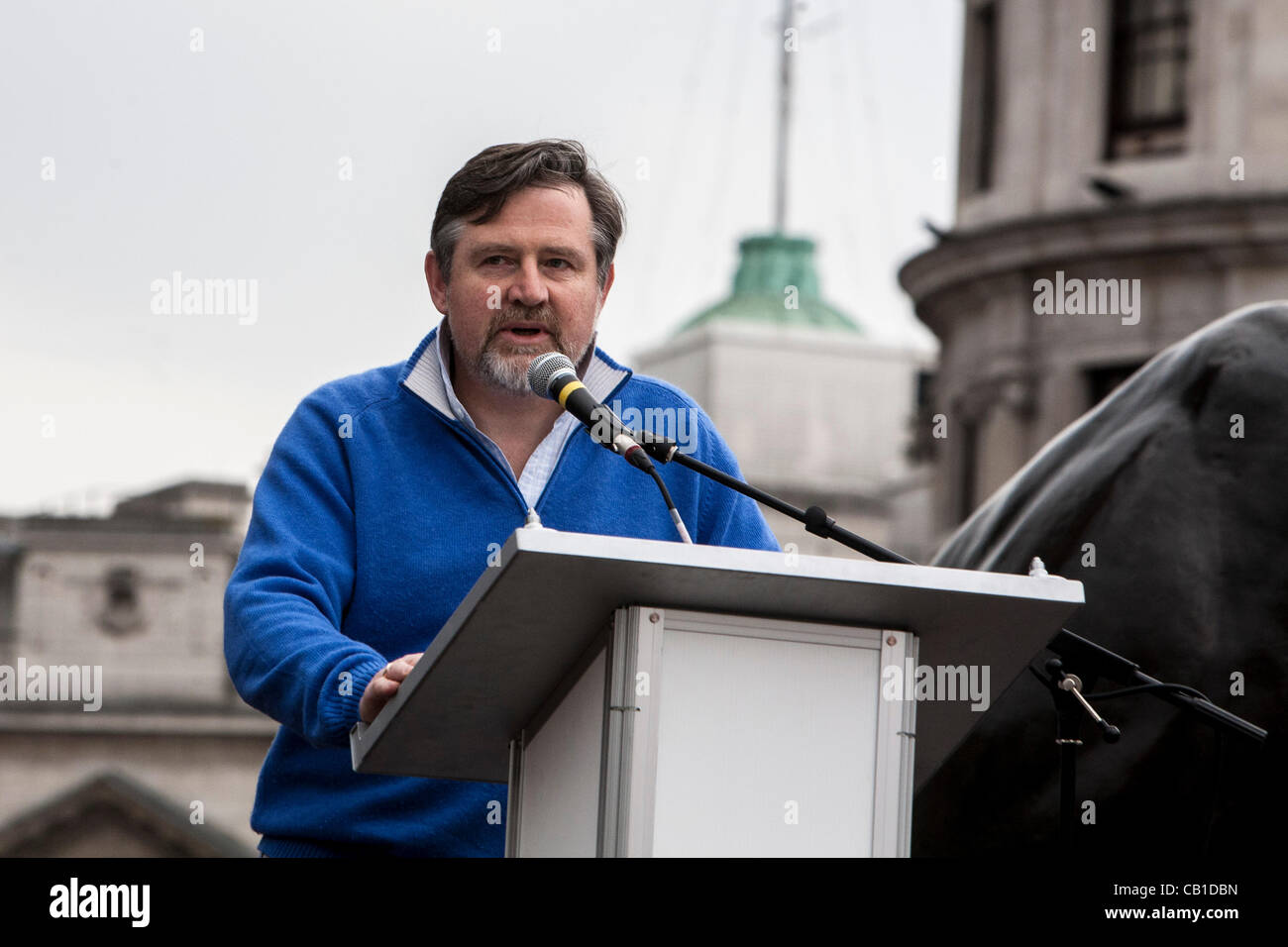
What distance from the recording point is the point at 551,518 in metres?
4.22

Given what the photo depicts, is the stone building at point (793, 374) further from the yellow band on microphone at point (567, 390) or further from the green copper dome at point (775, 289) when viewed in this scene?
the yellow band on microphone at point (567, 390)

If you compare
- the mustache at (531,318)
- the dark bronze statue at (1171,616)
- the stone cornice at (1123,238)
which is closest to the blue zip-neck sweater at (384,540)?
the mustache at (531,318)

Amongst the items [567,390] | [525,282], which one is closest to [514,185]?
[525,282]

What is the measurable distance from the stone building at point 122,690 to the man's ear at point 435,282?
125ft

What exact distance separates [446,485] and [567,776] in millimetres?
822

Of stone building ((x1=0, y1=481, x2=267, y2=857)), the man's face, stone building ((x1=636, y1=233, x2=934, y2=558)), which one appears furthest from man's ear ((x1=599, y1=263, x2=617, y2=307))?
stone building ((x1=636, y1=233, x2=934, y2=558))

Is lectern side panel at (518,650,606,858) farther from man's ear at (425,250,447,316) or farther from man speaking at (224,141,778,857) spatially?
man's ear at (425,250,447,316)

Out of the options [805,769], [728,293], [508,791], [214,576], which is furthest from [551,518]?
[728,293]

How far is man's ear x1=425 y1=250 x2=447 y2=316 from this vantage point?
4285mm

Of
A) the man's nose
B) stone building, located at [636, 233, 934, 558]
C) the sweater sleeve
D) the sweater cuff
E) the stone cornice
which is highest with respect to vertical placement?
stone building, located at [636, 233, 934, 558]

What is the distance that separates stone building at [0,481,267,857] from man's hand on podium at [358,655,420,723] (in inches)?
1534

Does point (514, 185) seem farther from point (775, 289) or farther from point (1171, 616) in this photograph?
point (775, 289)

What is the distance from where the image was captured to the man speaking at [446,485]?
3.99 m
